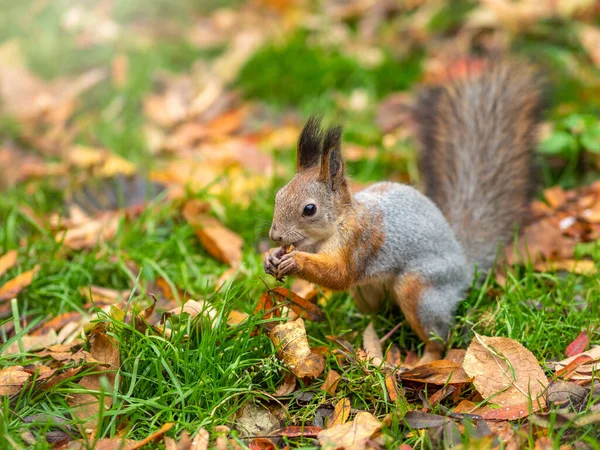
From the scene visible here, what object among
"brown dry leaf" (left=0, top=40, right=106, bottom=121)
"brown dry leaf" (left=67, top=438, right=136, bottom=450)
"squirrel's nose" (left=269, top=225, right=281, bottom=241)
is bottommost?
"brown dry leaf" (left=67, top=438, right=136, bottom=450)

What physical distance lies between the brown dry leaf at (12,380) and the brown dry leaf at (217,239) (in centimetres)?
105

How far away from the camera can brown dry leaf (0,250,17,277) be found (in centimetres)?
272

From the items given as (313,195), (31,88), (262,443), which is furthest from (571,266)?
(31,88)

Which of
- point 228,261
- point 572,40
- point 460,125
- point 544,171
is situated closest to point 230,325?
point 228,261

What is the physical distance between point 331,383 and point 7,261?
4.80ft

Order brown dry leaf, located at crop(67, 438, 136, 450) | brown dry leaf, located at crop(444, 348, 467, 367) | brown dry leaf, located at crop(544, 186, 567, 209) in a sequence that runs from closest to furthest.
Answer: brown dry leaf, located at crop(67, 438, 136, 450), brown dry leaf, located at crop(444, 348, 467, 367), brown dry leaf, located at crop(544, 186, 567, 209)

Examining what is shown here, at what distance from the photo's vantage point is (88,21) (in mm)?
5543

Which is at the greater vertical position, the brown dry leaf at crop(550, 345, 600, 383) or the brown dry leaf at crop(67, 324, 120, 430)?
the brown dry leaf at crop(67, 324, 120, 430)

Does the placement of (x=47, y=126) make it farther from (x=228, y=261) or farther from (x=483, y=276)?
(x=483, y=276)

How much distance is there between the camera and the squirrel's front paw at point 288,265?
7.04ft

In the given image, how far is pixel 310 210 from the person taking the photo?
2.24 m

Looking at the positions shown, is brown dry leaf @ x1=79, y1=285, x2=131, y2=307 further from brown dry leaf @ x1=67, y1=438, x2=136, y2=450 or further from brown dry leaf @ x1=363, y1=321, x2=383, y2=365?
brown dry leaf @ x1=363, y1=321, x2=383, y2=365

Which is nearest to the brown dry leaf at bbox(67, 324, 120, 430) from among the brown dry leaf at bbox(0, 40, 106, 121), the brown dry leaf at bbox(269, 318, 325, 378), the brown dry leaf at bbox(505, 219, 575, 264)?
the brown dry leaf at bbox(269, 318, 325, 378)

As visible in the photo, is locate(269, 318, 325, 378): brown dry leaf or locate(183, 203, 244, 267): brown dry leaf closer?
locate(269, 318, 325, 378): brown dry leaf
